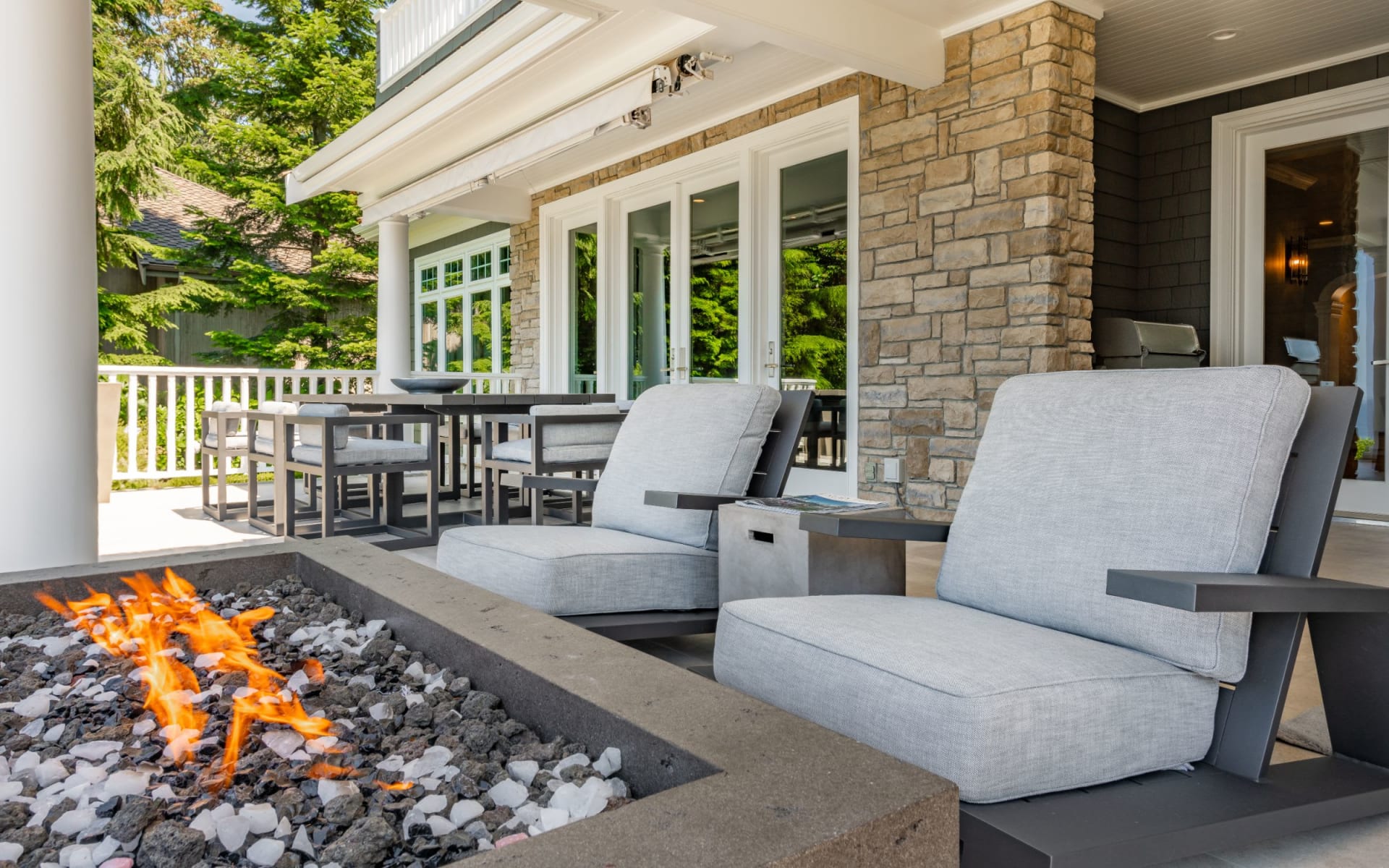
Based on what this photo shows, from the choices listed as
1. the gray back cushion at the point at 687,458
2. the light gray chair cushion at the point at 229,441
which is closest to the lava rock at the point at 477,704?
the gray back cushion at the point at 687,458

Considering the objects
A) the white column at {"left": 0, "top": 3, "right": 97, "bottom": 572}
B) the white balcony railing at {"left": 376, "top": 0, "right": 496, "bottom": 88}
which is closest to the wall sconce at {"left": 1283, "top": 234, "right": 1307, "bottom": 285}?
the white balcony railing at {"left": 376, "top": 0, "right": 496, "bottom": 88}

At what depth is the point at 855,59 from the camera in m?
4.50

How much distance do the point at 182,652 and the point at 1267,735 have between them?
72.7 inches

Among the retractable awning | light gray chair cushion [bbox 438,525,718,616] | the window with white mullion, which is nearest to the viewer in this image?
light gray chair cushion [bbox 438,525,718,616]

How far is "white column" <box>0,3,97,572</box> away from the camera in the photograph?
2.82 meters

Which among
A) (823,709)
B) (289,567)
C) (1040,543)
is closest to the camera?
(823,709)

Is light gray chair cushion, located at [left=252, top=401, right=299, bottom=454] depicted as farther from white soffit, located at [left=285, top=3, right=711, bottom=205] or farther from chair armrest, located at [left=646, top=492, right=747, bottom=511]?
chair armrest, located at [left=646, top=492, right=747, bottom=511]

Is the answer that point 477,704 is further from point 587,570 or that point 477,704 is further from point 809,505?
point 809,505

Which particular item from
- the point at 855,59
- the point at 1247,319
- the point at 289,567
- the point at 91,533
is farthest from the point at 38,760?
the point at 1247,319

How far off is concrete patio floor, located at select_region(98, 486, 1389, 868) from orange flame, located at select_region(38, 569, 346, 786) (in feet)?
3.89

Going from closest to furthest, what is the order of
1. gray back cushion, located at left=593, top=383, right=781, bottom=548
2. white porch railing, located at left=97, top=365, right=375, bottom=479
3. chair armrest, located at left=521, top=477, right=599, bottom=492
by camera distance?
1. gray back cushion, located at left=593, top=383, right=781, bottom=548
2. chair armrest, located at left=521, top=477, right=599, bottom=492
3. white porch railing, located at left=97, top=365, right=375, bottom=479

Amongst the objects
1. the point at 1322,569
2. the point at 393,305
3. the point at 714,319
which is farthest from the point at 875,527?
the point at 393,305

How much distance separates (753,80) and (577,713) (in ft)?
17.2

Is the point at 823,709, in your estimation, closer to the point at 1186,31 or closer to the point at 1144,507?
the point at 1144,507
